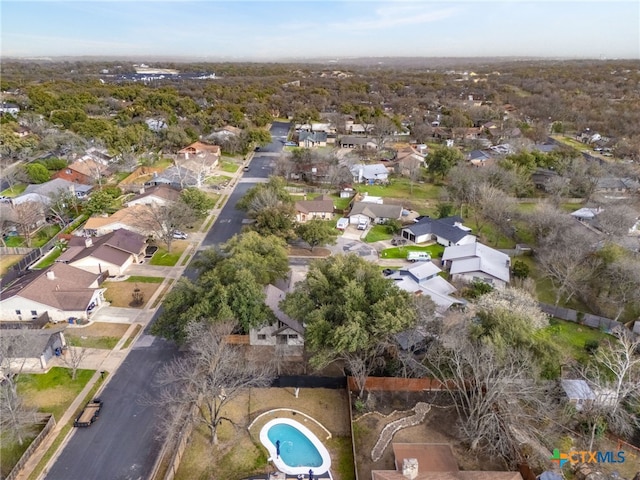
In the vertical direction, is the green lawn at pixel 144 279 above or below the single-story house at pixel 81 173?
below

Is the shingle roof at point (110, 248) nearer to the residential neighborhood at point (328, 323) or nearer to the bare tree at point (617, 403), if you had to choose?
the residential neighborhood at point (328, 323)

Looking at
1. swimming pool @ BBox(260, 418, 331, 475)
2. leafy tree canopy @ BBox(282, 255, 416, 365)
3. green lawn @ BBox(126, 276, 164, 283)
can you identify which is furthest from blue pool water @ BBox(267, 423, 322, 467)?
green lawn @ BBox(126, 276, 164, 283)

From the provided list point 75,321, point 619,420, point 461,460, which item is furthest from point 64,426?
point 619,420

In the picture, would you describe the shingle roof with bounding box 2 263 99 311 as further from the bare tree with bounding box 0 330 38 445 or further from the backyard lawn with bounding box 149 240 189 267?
the backyard lawn with bounding box 149 240 189 267

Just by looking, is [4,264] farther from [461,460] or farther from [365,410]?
[461,460]

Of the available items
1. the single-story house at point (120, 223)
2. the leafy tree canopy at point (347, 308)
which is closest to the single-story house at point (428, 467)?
the leafy tree canopy at point (347, 308)

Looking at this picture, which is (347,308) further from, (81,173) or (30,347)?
(81,173)
